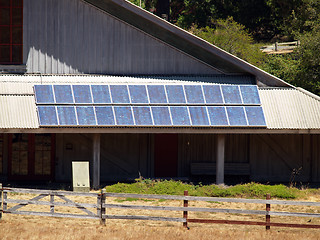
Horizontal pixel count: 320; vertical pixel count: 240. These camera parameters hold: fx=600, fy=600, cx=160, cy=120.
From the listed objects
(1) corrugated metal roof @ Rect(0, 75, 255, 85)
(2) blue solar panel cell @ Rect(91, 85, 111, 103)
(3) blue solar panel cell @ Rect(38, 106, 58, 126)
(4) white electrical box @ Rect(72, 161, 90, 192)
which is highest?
(1) corrugated metal roof @ Rect(0, 75, 255, 85)

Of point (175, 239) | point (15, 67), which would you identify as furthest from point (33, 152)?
point (175, 239)

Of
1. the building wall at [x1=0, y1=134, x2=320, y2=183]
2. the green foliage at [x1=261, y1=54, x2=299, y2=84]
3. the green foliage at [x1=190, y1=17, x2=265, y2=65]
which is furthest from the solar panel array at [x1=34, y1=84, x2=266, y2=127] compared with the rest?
the green foliage at [x1=190, y1=17, x2=265, y2=65]

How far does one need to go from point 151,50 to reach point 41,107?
6143 millimetres

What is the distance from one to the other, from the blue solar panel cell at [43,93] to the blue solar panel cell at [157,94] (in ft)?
14.4

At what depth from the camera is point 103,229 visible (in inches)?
738

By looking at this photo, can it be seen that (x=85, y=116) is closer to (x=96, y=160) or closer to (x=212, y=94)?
(x=96, y=160)

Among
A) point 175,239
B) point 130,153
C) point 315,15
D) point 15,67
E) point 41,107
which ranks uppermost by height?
point 315,15

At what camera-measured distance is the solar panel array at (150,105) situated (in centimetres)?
2578

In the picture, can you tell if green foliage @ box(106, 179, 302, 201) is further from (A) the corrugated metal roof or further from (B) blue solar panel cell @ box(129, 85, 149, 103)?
(A) the corrugated metal roof

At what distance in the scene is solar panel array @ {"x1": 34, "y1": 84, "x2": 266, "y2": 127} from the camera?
2578 centimetres

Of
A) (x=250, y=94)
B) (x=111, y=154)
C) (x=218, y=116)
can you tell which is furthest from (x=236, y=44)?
(x=218, y=116)

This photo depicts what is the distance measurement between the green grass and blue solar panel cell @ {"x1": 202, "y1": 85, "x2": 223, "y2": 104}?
3.79 m

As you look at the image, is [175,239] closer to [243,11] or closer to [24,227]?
[24,227]

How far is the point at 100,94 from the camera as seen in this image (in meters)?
26.8
